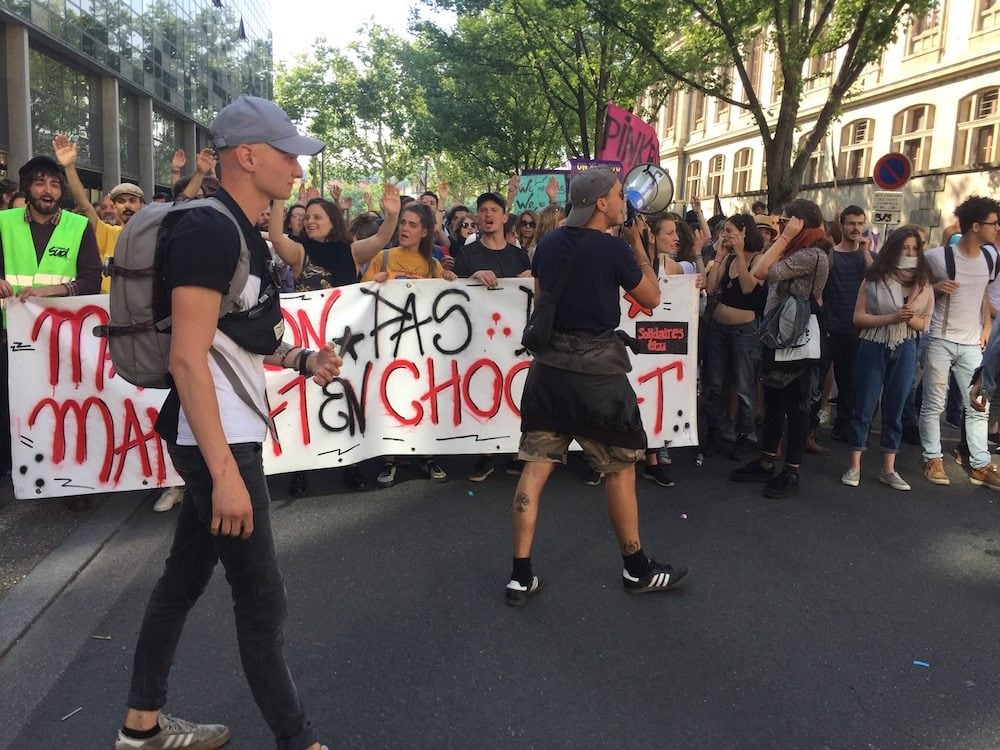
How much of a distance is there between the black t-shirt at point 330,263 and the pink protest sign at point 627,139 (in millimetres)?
5153

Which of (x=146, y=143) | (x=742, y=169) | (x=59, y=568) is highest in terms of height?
(x=742, y=169)

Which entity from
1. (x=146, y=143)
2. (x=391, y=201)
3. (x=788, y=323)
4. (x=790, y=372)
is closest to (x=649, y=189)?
(x=788, y=323)

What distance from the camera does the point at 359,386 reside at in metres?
5.30

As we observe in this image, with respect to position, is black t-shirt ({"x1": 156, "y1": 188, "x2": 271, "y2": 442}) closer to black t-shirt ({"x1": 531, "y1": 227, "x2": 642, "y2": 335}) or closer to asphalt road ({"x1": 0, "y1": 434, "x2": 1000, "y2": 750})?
asphalt road ({"x1": 0, "y1": 434, "x2": 1000, "y2": 750})

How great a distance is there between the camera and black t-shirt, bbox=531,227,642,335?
11.8 feet

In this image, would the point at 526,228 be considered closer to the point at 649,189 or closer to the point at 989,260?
the point at 649,189

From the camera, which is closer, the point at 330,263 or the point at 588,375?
the point at 588,375

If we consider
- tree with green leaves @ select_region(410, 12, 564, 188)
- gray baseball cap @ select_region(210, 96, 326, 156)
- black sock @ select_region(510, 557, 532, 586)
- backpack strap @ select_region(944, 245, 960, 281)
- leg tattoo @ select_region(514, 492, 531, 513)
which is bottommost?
black sock @ select_region(510, 557, 532, 586)

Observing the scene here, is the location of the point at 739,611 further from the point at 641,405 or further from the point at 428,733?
the point at 641,405

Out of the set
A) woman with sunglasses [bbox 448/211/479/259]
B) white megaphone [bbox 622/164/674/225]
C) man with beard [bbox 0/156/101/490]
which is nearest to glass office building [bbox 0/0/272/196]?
woman with sunglasses [bbox 448/211/479/259]

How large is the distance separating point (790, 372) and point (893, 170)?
21.7ft

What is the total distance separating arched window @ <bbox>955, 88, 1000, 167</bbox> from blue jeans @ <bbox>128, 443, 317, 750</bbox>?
70.6 feet

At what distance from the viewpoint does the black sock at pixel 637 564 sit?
3781 millimetres

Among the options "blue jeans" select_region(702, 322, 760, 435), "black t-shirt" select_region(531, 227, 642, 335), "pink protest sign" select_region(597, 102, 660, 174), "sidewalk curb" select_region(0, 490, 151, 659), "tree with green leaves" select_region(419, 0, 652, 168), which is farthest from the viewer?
"tree with green leaves" select_region(419, 0, 652, 168)
